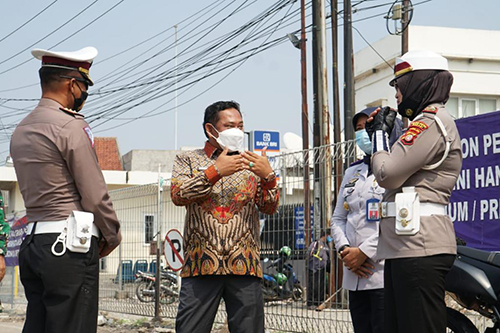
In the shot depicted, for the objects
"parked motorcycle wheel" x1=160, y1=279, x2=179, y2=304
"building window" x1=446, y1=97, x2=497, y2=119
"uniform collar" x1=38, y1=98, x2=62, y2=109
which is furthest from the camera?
"building window" x1=446, y1=97, x2=497, y2=119

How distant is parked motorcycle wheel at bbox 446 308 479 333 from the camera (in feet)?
15.6

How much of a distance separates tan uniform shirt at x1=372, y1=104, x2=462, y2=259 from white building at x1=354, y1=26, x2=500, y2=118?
26240 mm

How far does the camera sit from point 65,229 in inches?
157

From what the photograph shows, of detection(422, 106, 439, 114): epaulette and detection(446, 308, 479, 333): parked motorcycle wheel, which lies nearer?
detection(422, 106, 439, 114): epaulette

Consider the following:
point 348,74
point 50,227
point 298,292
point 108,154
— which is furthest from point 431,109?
point 108,154

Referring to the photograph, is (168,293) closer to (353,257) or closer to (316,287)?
(316,287)

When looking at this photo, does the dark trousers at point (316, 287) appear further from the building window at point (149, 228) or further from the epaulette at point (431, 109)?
the building window at point (149, 228)

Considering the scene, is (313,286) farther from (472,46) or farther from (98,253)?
(472,46)

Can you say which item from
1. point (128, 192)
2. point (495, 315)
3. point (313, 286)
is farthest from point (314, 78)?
point (495, 315)

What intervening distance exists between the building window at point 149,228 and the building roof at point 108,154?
34177mm

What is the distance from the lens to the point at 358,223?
527cm

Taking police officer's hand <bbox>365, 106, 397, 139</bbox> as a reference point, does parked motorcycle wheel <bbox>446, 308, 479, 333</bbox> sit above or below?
below

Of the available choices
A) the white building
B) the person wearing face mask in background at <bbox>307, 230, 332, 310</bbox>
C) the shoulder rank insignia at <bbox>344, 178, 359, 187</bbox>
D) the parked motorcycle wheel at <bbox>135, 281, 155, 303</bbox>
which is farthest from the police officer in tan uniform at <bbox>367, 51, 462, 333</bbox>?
the white building

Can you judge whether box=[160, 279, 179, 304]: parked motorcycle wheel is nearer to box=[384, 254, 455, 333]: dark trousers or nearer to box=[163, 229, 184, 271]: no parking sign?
box=[163, 229, 184, 271]: no parking sign
